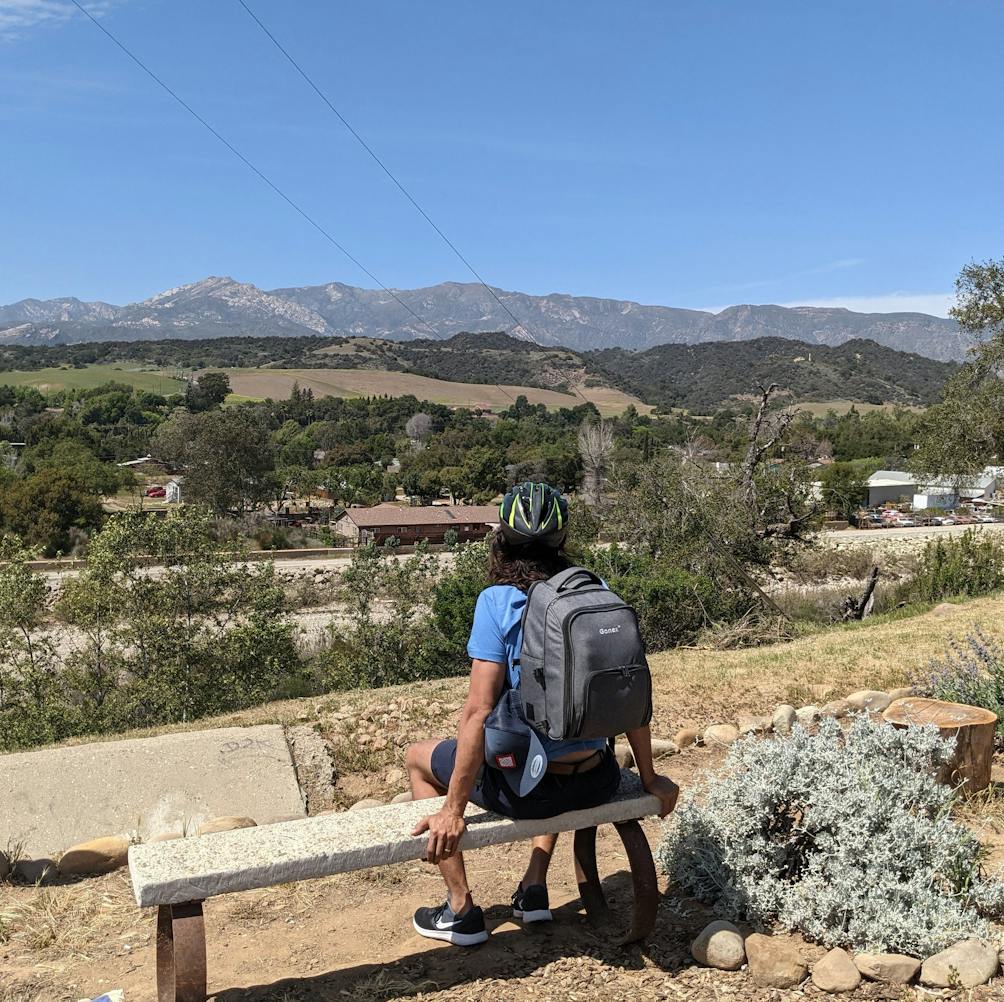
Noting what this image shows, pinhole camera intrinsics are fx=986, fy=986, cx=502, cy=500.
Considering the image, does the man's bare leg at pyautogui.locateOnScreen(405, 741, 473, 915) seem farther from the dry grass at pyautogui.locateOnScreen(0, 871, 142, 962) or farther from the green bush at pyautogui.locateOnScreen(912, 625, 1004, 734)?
the green bush at pyautogui.locateOnScreen(912, 625, 1004, 734)

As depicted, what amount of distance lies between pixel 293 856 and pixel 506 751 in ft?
2.59

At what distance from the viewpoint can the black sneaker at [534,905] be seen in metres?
3.91

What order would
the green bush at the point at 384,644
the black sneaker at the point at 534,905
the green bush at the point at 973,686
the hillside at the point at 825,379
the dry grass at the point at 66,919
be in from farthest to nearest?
the hillside at the point at 825,379 < the green bush at the point at 384,644 < the green bush at the point at 973,686 < the dry grass at the point at 66,919 < the black sneaker at the point at 534,905

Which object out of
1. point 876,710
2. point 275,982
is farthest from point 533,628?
point 876,710

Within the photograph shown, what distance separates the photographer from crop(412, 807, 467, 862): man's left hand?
3.37 m

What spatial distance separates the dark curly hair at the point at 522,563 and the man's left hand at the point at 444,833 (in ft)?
2.68

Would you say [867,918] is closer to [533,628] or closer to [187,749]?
[533,628]

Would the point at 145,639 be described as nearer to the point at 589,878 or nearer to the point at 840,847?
the point at 589,878

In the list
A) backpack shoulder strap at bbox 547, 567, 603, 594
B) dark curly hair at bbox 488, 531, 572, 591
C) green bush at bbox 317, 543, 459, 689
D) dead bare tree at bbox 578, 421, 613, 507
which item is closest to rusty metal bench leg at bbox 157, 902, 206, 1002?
dark curly hair at bbox 488, 531, 572, 591

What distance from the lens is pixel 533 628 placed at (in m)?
3.22

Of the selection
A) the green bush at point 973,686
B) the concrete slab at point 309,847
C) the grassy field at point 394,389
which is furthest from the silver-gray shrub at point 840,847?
the grassy field at point 394,389

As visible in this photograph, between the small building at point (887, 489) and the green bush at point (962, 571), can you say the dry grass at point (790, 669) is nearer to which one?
the green bush at point (962, 571)

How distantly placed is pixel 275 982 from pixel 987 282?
28.0m

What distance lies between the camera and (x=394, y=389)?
15212 centimetres
